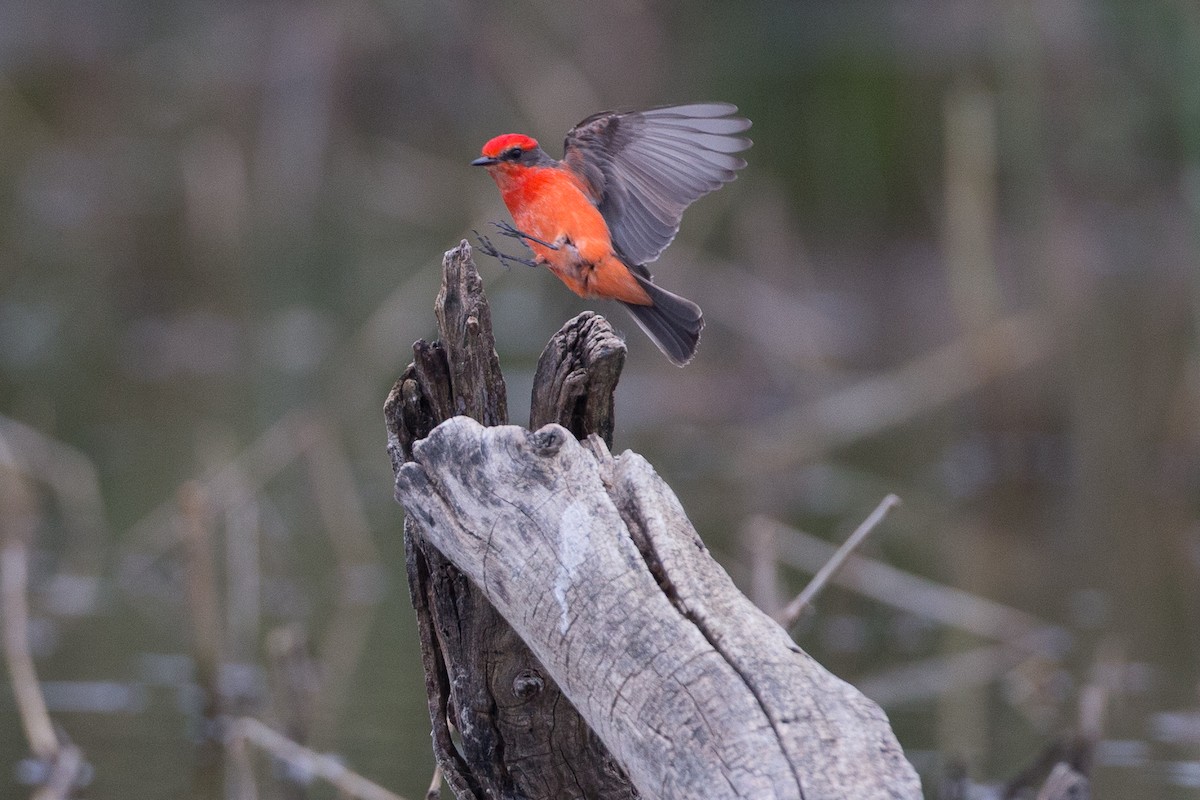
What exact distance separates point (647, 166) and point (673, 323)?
1.60 ft

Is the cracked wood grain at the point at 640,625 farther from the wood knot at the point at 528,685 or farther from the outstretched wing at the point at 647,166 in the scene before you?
the outstretched wing at the point at 647,166

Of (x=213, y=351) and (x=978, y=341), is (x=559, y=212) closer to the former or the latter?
(x=978, y=341)

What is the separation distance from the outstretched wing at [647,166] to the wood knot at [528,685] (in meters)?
1.18

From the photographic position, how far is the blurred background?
17.9 feet

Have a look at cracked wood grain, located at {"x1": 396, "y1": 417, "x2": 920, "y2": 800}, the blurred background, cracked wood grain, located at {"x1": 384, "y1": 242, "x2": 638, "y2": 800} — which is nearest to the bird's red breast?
cracked wood grain, located at {"x1": 384, "y1": 242, "x2": 638, "y2": 800}

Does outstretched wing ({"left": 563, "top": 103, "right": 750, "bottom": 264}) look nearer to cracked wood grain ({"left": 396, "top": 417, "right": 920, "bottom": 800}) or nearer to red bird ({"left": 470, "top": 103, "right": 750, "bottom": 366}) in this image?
red bird ({"left": 470, "top": 103, "right": 750, "bottom": 366})

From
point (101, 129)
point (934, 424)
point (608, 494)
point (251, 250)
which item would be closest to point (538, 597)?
point (608, 494)

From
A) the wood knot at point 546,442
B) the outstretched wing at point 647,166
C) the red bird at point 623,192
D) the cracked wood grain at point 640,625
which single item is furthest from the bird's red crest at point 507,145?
the wood knot at point 546,442

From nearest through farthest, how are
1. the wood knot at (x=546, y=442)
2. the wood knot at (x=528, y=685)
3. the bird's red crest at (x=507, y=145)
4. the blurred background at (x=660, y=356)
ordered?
the wood knot at (x=546, y=442), the wood knot at (x=528, y=685), the bird's red crest at (x=507, y=145), the blurred background at (x=660, y=356)

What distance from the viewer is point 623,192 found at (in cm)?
378

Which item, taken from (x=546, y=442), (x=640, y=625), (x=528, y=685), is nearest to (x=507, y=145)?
(x=546, y=442)

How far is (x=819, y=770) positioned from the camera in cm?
224

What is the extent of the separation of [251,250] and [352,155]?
251 centimetres

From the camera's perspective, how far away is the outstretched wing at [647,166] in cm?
371
